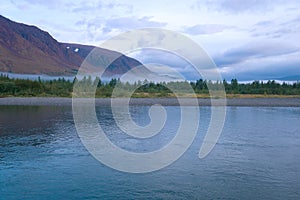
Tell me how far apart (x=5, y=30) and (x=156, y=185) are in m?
168

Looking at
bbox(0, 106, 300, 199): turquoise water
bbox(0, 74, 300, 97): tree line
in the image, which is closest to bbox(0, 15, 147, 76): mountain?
bbox(0, 74, 300, 97): tree line

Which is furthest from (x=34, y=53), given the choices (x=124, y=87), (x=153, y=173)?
(x=153, y=173)

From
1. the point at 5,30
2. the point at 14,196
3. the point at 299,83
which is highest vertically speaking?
the point at 5,30

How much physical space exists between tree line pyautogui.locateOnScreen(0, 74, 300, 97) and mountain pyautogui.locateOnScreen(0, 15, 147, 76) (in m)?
24.9

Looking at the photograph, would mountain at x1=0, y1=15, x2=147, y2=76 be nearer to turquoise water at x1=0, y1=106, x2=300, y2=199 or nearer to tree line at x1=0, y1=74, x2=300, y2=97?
tree line at x1=0, y1=74, x2=300, y2=97

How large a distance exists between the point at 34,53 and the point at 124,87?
91.7 m

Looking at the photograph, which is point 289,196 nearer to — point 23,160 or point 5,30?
point 23,160

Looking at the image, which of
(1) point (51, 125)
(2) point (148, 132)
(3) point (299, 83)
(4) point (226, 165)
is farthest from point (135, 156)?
(3) point (299, 83)

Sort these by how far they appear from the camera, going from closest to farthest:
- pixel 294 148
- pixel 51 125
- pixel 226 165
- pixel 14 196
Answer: pixel 14 196 → pixel 226 165 → pixel 294 148 → pixel 51 125

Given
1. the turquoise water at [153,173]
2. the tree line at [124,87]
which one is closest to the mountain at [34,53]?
the tree line at [124,87]

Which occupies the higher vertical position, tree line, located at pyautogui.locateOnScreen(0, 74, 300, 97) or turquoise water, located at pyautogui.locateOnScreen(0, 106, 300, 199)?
tree line, located at pyautogui.locateOnScreen(0, 74, 300, 97)

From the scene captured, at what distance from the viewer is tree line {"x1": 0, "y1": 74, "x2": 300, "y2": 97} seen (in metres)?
66.8

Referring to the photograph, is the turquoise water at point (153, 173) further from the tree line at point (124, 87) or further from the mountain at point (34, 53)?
the mountain at point (34, 53)

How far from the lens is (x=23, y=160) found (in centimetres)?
1312
